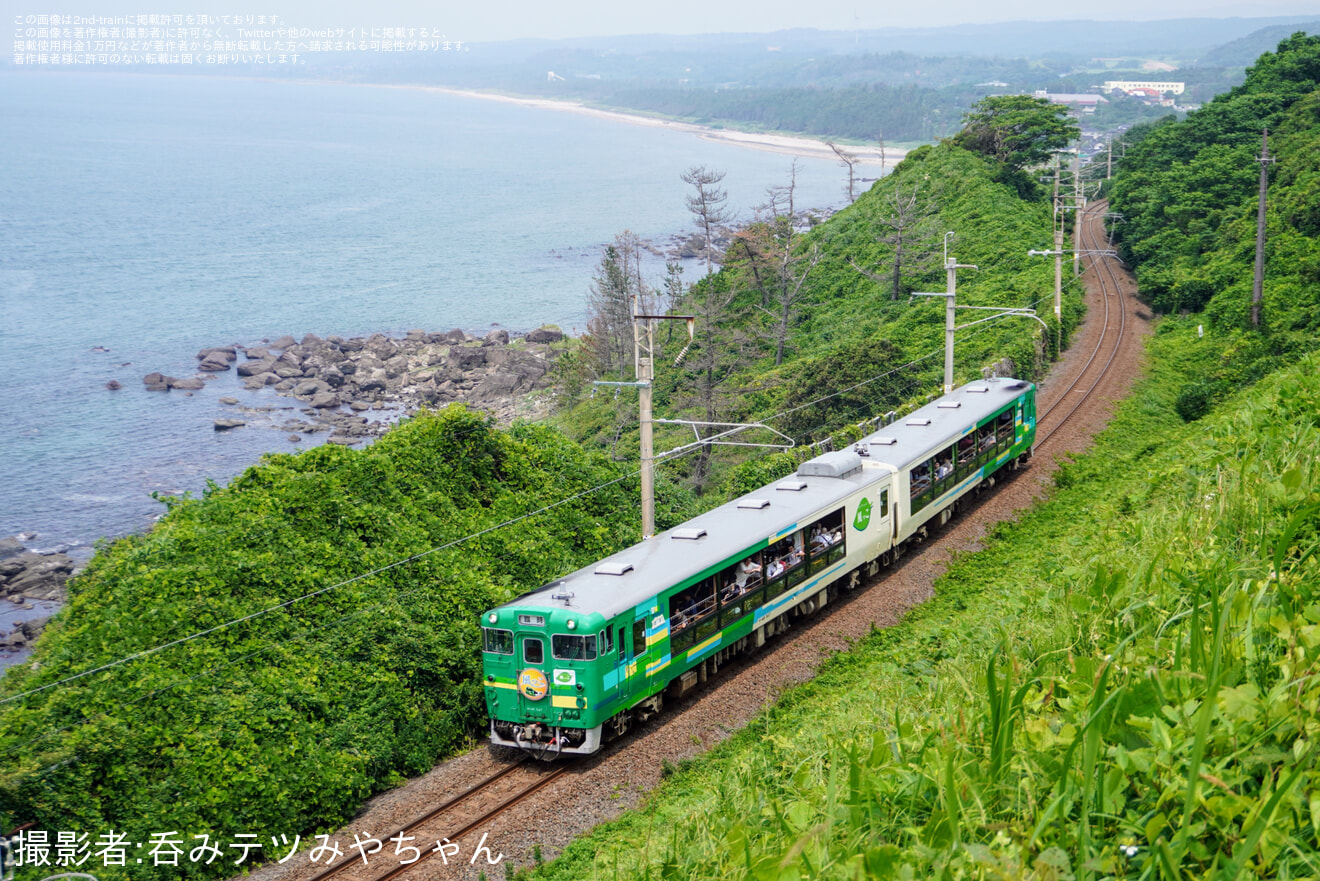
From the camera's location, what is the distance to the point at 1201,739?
4.61 metres

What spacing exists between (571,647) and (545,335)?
5638 cm

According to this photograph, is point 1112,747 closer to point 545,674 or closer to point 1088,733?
point 1088,733

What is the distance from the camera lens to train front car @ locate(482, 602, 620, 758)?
15258 mm

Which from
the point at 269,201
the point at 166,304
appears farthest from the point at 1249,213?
the point at 269,201

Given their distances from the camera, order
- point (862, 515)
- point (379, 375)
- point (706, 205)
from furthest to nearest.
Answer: point (706, 205) < point (379, 375) < point (862, 515)

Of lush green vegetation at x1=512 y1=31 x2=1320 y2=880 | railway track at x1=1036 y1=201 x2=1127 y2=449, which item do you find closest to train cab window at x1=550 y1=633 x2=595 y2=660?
lush green vegetation at x1=512 y1=31 x2=1320 y2=880

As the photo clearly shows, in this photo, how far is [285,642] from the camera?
16938 mm

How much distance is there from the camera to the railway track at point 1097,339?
34438mm

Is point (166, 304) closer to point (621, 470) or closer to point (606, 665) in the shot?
point (621, 470)

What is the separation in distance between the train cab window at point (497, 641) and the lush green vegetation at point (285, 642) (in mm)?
2023

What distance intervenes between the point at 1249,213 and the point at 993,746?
5626 cm

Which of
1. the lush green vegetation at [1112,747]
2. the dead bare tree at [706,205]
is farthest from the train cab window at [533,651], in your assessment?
the dead bare tree at [706,205]

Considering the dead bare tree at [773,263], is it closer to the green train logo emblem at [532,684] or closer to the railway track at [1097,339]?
the railway track at [1097,339]

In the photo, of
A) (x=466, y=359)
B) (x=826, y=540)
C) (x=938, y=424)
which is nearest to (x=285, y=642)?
(x=826, y=540)
